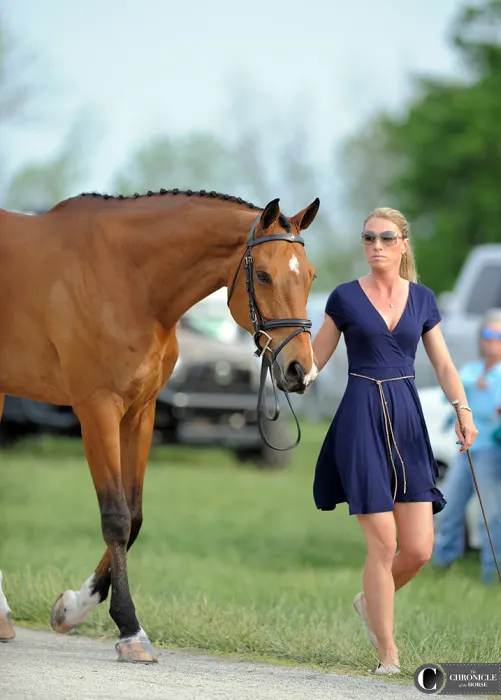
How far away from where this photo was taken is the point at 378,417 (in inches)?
254

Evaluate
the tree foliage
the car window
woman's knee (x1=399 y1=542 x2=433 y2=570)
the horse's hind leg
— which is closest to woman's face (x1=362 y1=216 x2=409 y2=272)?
woman's knee (x1=399 y1=542 x2=433 y2=570)

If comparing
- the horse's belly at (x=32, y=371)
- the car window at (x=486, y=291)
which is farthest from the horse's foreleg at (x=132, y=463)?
the car window at (x=486, y=291)

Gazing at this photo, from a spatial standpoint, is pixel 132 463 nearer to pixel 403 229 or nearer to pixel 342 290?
pixel 342 290

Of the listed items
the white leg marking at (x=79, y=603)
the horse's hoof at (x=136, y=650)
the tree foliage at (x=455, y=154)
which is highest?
the tree foliage at (x=455, y=154)

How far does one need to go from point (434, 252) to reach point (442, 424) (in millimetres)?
38101

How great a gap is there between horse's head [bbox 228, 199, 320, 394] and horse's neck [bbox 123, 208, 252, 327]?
0.27 metres

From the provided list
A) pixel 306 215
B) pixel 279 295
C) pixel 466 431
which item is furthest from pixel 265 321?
pixel 466 431

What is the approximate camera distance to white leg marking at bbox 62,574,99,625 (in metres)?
7.09

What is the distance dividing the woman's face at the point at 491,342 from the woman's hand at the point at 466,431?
3749 millimetres

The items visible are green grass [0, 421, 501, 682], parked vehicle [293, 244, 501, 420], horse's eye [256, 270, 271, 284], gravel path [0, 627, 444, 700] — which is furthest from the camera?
parked vehicle [293, 244, 501, 420]

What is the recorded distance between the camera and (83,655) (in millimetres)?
6871

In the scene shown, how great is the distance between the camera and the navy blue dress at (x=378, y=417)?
6387 mm

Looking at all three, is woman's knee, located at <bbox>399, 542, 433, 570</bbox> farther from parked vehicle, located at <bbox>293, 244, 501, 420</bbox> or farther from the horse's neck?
parked vehicle, located at <bbox>293, 244, 501, 420</bbox>

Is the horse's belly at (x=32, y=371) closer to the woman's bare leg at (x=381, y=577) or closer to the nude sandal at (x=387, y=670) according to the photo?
the woman's bare leg at (x=381, y=577)
